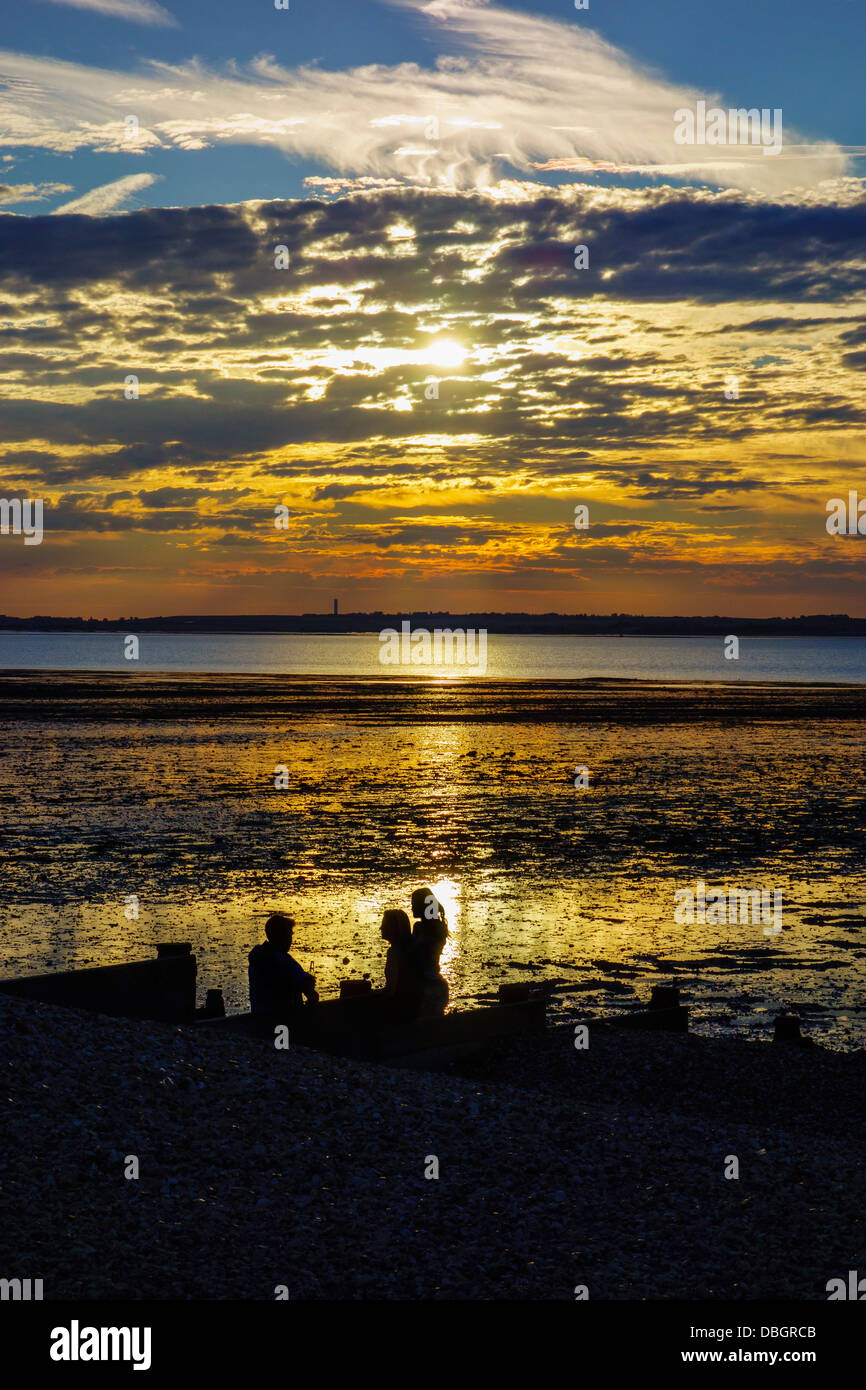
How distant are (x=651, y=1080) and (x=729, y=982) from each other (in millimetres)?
4823

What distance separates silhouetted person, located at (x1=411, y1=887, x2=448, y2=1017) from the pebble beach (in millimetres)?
1588

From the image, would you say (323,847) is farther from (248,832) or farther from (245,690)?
(245,690)

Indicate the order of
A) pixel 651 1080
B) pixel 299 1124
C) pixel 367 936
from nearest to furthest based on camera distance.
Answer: pixel 299 1124
pixel 651 1080
pixel 367 936

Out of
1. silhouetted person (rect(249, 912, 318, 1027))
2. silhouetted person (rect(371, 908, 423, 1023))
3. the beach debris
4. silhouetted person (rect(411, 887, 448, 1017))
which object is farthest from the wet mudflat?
silhouetted person (rect(249, 912, 318, 1027))

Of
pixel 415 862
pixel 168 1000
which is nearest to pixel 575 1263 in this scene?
pixel 168 1000

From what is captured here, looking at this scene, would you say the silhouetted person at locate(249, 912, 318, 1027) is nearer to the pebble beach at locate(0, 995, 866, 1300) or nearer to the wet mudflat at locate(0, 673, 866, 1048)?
the pebble beach at locate(0, 995, 866, 1300)

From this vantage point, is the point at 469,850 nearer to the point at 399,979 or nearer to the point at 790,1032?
the point at 790,1032

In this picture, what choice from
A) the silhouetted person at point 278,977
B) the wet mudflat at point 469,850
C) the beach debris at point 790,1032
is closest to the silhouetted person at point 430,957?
the silhouetted person at point 278,977

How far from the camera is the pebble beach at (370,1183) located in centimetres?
670

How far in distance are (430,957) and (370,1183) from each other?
4.11 m

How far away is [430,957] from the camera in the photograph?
38.6ft

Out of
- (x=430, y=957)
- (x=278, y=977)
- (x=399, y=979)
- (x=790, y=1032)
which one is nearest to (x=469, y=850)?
(x=790, y=1032)

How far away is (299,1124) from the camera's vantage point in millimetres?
8367

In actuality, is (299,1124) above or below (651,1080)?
above
